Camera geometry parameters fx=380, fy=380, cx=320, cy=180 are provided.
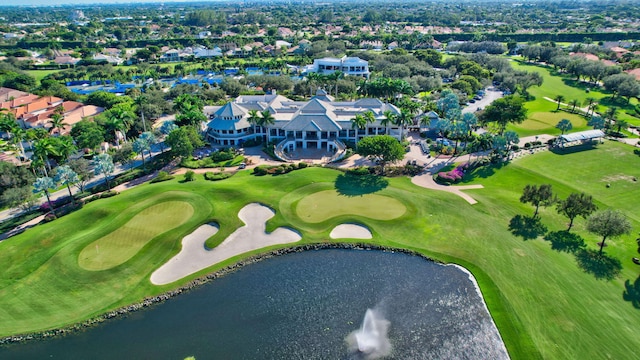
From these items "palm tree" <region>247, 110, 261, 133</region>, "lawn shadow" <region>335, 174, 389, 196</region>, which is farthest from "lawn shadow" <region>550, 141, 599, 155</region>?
"palm tree" <region>247, 110, 261, 133</region>

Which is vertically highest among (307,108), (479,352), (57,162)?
(307,108)

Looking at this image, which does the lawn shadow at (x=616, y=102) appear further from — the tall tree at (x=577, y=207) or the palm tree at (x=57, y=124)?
the palm tree at (x=57, y=124)

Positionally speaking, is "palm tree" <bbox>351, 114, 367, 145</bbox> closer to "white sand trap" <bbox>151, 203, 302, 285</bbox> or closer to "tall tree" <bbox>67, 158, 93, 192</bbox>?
"white sand trap" <bbox>151, 203, 302, 285</bbox>

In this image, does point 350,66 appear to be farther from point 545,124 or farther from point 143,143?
point 143,143

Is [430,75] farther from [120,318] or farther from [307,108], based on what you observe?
[120,318]

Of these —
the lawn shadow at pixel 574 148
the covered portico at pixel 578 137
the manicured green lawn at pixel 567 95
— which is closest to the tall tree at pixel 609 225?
the lawn shadow at pixel 574 148

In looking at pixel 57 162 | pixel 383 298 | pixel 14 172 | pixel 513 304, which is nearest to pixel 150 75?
pixel 57 162
